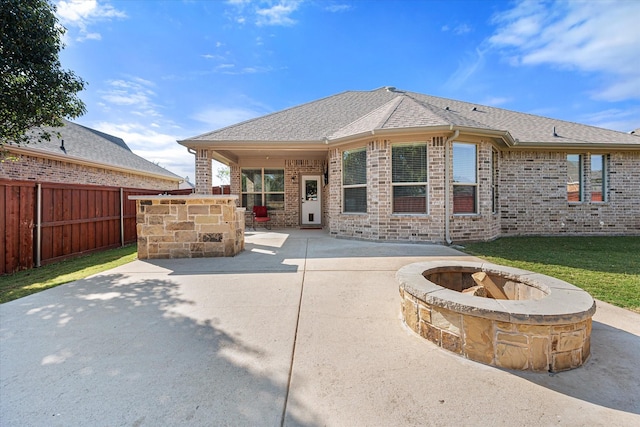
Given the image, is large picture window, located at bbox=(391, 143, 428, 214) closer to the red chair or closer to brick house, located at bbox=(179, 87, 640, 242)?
brick house, located at bbox=(179, 87, 640, 242)

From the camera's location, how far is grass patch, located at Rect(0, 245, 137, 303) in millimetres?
3994

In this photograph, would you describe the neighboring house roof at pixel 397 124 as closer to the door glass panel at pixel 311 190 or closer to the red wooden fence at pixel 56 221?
the door glass panel at pixel 311 190

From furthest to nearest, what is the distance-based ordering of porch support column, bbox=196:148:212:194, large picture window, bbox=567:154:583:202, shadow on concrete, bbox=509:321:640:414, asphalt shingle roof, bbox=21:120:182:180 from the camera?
asphalt shingle roof, bbox=21:120:182:180
large picture window, bbox=567:154:583:202
porch support column, bbox=196:148:212:194
shadow on concrete, bbox=509:321:640:414

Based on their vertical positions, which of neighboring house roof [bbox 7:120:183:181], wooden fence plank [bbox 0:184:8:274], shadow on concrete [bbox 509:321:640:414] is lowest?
shadow on concrete [bbox 509:321:640:414]

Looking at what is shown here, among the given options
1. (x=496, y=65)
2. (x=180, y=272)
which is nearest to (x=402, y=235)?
(x=180, y=272)

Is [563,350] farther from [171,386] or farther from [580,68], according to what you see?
[580,68]

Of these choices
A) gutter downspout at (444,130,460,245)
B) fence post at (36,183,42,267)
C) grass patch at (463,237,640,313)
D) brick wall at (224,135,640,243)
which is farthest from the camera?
brick wall at (224,135,640,243)

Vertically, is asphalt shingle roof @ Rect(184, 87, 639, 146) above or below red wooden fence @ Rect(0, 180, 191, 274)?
above

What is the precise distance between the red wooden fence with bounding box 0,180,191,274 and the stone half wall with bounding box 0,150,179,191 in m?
3.11

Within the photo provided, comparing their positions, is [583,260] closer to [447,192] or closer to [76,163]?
[447,192]

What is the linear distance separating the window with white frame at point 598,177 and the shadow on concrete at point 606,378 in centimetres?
978

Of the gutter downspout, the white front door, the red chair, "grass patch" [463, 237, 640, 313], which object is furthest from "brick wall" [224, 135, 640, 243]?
the red chair

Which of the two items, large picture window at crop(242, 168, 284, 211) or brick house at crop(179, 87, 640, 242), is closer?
brick house at crop(179, 87, 640, 242)

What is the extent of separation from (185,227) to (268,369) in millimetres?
4562
